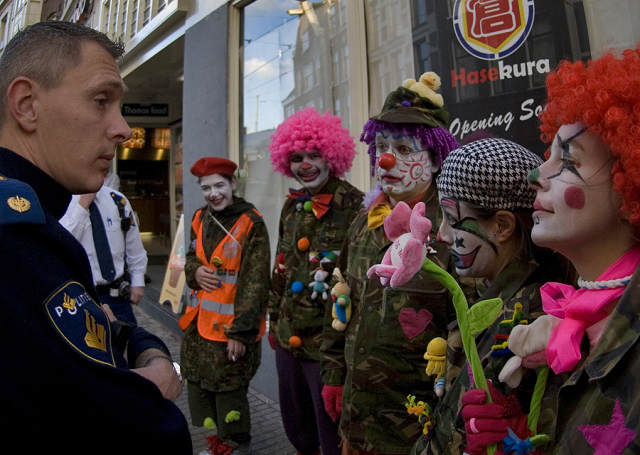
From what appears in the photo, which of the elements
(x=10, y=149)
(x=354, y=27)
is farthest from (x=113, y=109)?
(x=354, y=27)

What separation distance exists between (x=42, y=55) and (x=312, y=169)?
214cm

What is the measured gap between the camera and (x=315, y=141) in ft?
10.8

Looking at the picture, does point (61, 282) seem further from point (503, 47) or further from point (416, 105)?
point (503, 47)

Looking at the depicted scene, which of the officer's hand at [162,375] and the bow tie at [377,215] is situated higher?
the bow tie at [377,215]

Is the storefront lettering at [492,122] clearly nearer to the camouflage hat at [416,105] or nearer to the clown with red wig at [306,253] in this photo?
the camouflage hat at [416,105]

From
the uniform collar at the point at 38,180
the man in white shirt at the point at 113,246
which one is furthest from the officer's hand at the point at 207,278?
the uniform collar at the point at 38,180

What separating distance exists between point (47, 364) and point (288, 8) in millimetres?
4760

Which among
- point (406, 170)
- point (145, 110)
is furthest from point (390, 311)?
point (145, 110)

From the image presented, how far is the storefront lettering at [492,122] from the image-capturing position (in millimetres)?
2869

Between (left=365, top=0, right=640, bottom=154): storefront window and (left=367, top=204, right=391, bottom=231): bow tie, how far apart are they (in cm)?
52

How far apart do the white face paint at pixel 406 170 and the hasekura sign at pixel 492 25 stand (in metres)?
1.03

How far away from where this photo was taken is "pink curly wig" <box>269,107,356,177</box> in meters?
3.31

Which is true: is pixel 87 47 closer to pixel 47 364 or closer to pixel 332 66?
pixel 47 364

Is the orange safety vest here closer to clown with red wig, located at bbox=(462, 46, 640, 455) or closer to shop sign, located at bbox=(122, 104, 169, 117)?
clown with red wig, located at bbox=(462, 46, 640, 455)
